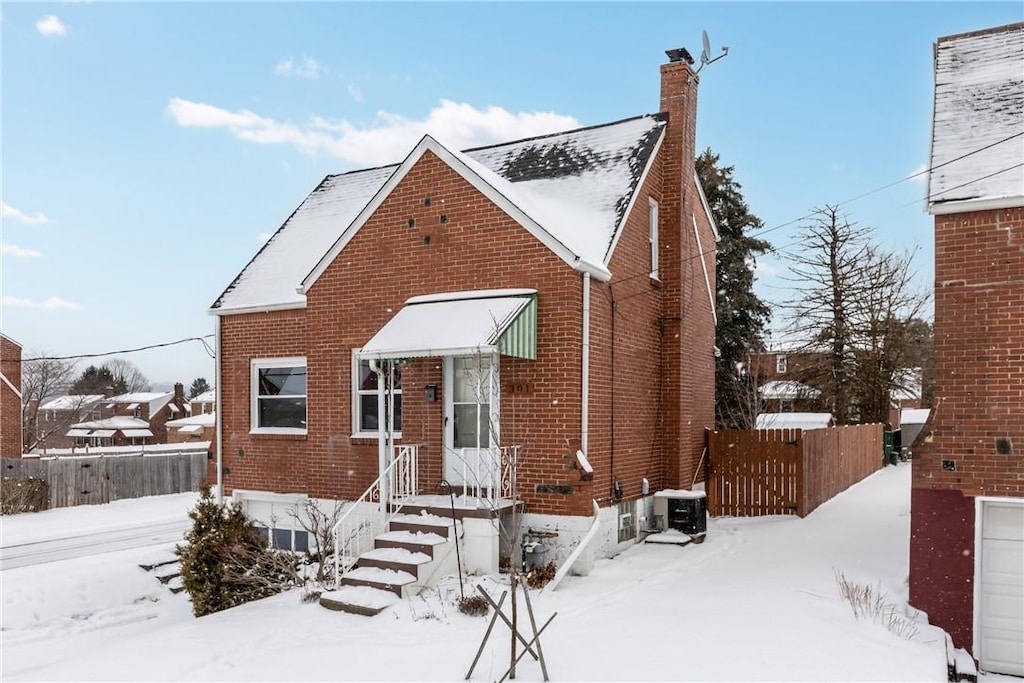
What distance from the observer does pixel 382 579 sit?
9406mm

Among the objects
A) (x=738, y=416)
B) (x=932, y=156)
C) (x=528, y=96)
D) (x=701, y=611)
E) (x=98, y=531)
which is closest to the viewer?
(x=701, y=611)

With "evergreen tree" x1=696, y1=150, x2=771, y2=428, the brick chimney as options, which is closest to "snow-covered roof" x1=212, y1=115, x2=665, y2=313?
the brick chimney

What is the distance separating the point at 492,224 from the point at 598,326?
2.40m

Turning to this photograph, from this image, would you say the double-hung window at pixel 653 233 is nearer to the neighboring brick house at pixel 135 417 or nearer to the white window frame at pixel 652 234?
the white window frame at pixel 652 234

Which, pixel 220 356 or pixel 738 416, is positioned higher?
pixel 220 356

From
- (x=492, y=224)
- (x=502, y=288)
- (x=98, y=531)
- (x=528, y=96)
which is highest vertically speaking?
(x=528, y=96)

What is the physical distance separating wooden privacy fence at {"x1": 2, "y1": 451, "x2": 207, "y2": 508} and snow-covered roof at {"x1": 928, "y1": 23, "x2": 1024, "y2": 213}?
82.3 feet

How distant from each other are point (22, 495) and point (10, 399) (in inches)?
343

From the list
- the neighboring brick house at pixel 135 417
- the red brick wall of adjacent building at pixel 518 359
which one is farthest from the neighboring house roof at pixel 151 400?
the red brick wall of adjacent building at pixel 518 359

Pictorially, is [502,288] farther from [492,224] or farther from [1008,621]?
[1008,621]

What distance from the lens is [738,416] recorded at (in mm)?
28438

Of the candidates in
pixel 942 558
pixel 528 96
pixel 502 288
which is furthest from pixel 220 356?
pixel 942 558

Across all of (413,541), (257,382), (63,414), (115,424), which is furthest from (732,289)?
(63,414)

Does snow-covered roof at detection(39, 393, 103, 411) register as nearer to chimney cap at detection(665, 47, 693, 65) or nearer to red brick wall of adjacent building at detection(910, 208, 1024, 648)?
chimney cap at detection(665, 47, 693, 65)
